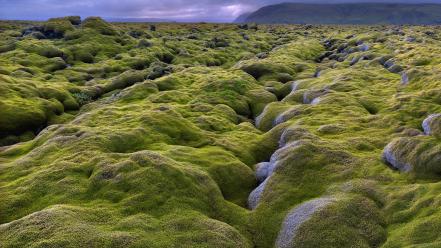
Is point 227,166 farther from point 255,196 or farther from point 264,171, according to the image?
point 255,196

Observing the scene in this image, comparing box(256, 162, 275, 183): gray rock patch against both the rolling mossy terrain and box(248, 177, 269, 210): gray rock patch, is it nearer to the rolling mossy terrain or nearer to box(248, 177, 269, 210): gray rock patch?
the rolling mossy terrain

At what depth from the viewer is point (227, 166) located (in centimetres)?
3038

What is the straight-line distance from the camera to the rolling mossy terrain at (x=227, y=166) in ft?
69.2

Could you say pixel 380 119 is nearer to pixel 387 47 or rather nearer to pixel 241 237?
pixel 241 237

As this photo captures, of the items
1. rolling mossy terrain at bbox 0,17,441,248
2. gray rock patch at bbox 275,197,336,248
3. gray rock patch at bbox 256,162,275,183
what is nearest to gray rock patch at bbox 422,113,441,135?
rolling mossy terrain at bbox 0,17,441,248

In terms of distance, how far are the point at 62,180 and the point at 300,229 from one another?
1550 centimetres

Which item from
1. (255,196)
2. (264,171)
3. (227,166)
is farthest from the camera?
(227,166)

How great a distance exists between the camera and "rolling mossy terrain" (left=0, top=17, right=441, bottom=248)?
2108 cm

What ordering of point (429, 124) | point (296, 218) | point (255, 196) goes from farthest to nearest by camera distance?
point (429, 124) → point (255, 196) → point (296, 218)

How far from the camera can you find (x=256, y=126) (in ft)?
148

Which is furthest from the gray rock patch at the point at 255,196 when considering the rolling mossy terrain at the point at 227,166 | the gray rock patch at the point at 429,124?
the gray rock patch at the point at 429,124

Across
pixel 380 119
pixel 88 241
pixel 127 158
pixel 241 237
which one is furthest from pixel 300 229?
pixel 380 119

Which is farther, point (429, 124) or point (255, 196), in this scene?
point (429, 124)

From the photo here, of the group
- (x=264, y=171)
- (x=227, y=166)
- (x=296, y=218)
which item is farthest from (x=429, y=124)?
(x=227, y=166)
